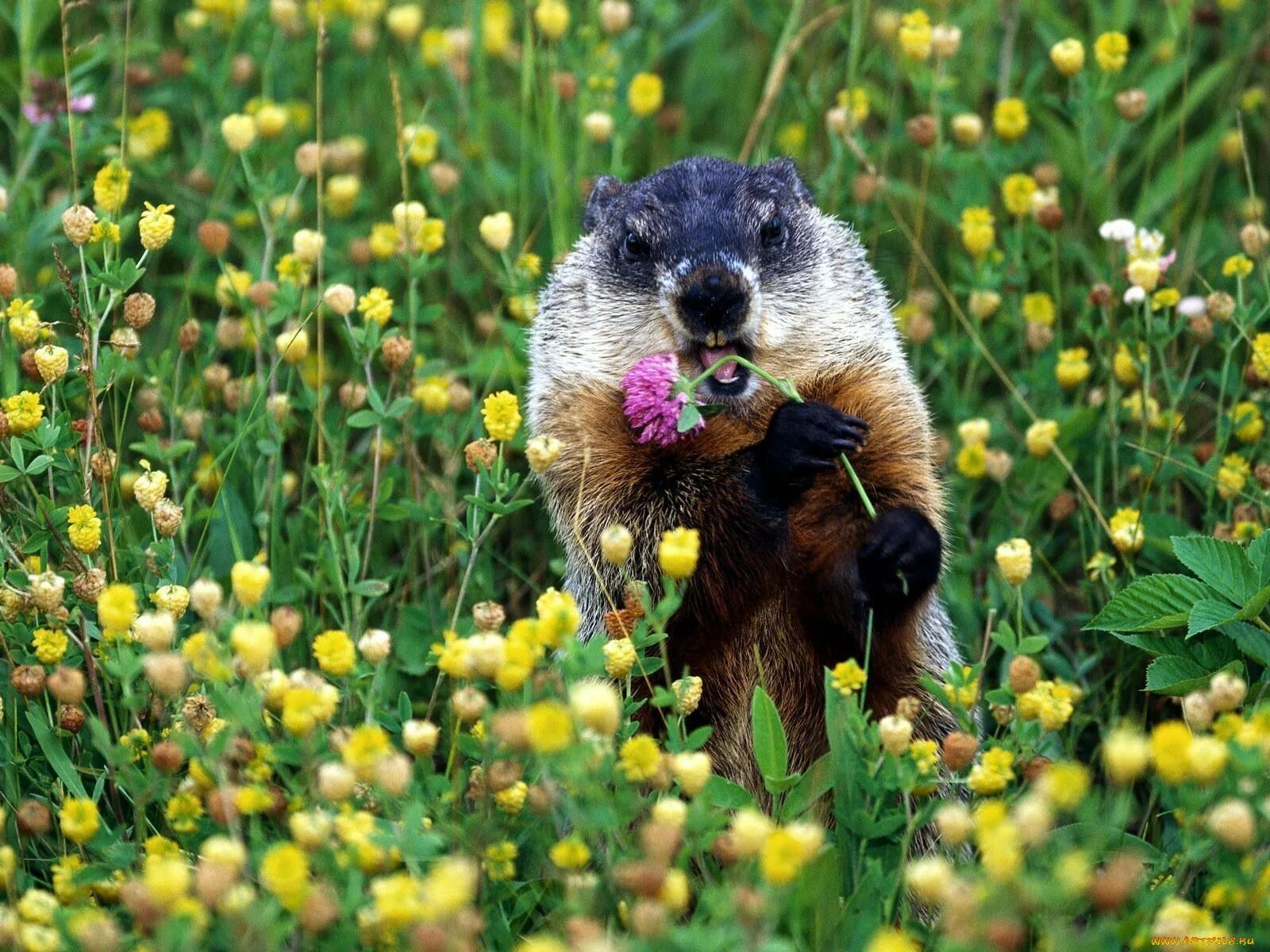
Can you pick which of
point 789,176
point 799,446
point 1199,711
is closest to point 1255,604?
point 1199,711

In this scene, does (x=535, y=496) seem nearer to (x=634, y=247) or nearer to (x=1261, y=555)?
(x=634, y=247)

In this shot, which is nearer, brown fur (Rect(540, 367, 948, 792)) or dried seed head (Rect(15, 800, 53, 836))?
dried seed head (Rect(15, 800, 53, 836))

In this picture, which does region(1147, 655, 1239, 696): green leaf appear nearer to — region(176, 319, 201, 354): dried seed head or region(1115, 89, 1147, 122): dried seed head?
region(1115, 89, 1147, 122): dried seed head

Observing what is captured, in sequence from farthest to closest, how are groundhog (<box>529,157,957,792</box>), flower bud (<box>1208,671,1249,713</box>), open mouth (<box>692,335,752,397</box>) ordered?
open mouth (<box>692,335,752,397</box>) < groundhog (<box>529,157,957,792</box>) < flower bud (<box>1208,671,1249,713</box>)

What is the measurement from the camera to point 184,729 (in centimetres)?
379

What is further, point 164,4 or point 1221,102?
point 164,4

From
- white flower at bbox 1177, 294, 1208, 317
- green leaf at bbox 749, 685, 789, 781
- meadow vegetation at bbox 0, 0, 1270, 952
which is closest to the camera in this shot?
meadow vegetation at bbox 0, 0, 1270, 952

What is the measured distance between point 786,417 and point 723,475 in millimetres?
258

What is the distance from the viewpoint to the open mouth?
4578mm

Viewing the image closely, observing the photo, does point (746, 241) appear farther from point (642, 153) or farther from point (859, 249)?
point (642, 153)

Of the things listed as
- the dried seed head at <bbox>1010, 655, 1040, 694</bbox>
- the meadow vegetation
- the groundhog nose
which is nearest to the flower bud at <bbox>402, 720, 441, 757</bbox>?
the meadow vegetation

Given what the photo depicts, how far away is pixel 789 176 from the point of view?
18.2ft

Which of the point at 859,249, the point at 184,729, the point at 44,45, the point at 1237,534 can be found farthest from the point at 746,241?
the point at 44,45

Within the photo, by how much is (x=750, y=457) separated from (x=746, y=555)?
0.30 meters
